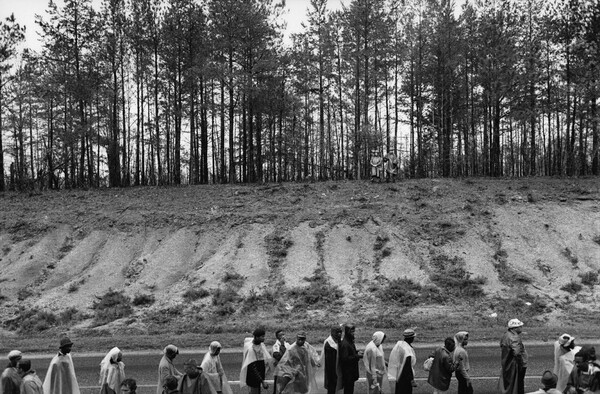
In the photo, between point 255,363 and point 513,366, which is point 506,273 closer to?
point 513,366

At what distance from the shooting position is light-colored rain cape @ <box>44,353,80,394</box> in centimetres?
1076

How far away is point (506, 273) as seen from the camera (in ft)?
81.4

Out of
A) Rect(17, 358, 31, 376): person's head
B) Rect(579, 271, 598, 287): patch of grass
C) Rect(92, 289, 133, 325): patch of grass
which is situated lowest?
Rect(92, 289, 133, 325): patch of grass

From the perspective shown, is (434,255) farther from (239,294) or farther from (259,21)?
(259,21)

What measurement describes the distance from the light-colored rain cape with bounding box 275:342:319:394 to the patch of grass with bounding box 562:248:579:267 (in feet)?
59.9

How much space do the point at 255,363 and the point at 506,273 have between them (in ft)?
54.5

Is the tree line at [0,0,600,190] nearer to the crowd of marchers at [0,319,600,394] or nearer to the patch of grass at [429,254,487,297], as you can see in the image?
the patch of grass at [429,254,487,297]

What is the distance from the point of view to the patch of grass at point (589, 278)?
77.8 ft

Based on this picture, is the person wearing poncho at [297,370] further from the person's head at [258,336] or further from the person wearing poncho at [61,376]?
the person wearing poncho at [61,376]

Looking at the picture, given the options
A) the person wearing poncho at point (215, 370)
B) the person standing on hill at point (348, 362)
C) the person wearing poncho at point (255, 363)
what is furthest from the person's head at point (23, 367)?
the person standing on hill at point (348, 362)

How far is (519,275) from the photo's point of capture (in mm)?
24547

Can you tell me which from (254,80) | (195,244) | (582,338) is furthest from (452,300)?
(254,80)

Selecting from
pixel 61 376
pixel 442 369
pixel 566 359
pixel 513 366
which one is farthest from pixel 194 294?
pixel 566 359

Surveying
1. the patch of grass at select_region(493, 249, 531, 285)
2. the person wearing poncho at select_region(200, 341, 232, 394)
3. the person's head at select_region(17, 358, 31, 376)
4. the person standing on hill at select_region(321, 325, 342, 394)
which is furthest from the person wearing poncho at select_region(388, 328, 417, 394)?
the patch of grass at select_region(493, 249, 531, 285)
